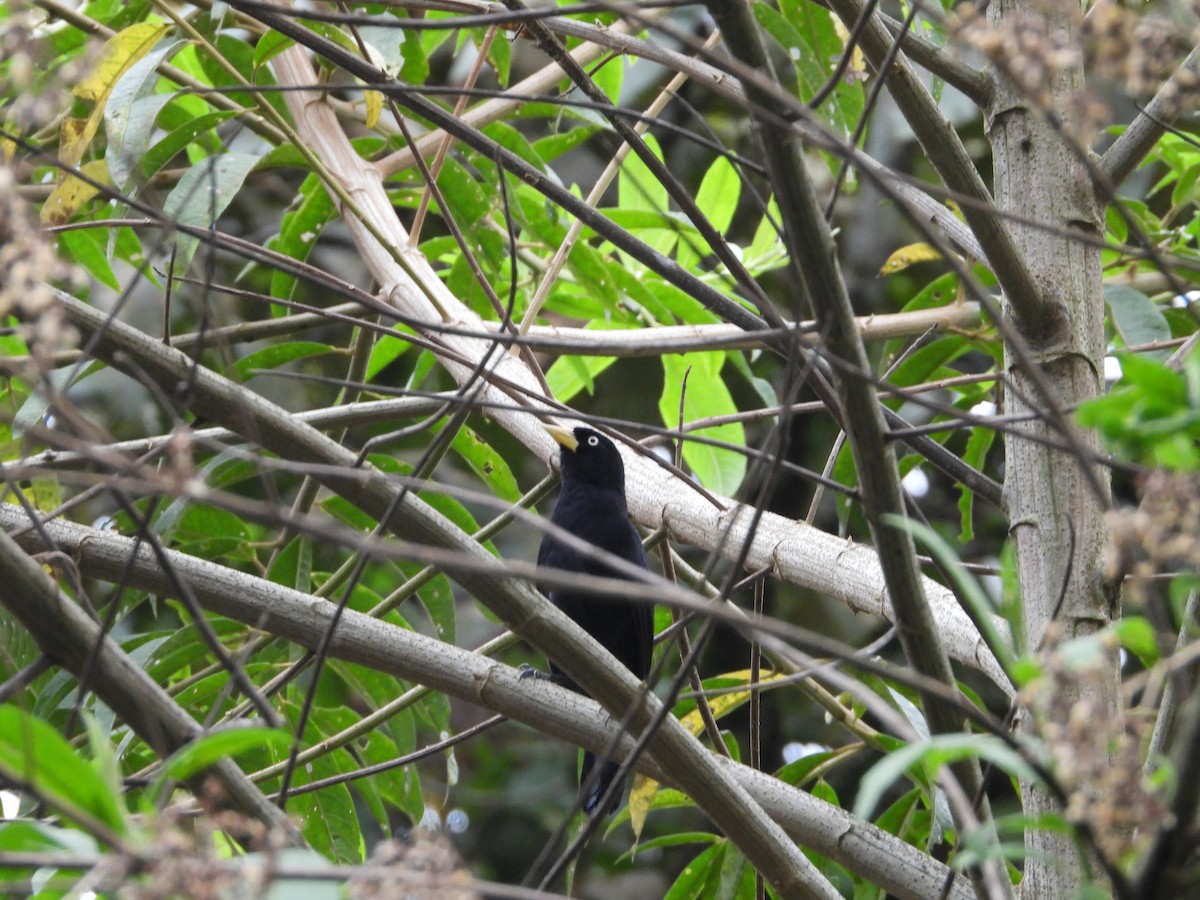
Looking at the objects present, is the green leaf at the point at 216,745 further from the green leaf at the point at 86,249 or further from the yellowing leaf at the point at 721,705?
the green leaf at the point at 86,249

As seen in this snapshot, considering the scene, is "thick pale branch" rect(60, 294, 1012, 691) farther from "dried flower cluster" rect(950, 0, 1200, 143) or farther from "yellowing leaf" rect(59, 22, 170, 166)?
"yellowing leaf" rect(59, 22, 170, 166)

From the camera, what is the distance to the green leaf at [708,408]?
12.3ft

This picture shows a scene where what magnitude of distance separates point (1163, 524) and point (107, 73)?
247 cm

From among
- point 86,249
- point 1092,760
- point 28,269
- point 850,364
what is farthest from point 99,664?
point 86,249

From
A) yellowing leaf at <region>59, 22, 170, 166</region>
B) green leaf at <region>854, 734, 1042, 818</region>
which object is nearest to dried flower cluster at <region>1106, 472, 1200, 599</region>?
green leaf at <region>854, 734, 1042, 818</region>

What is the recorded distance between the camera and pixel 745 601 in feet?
24.5

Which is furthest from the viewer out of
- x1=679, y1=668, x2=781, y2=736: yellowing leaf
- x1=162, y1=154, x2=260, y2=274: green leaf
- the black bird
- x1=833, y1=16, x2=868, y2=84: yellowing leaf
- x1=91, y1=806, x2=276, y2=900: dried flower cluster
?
the black bird

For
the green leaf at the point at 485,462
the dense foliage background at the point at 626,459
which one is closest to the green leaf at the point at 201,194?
the dense foliage background at the point at 626,459

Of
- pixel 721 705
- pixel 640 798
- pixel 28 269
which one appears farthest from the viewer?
pixel 721 705

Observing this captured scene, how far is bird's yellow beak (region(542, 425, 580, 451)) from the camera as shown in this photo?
12.0ft

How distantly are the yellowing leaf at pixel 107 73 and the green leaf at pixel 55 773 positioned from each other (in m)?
1.90

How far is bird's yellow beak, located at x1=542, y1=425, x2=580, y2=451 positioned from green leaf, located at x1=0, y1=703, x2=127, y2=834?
2.53 meters

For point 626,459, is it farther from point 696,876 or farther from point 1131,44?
point 1131,44

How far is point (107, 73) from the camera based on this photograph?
2.78m
